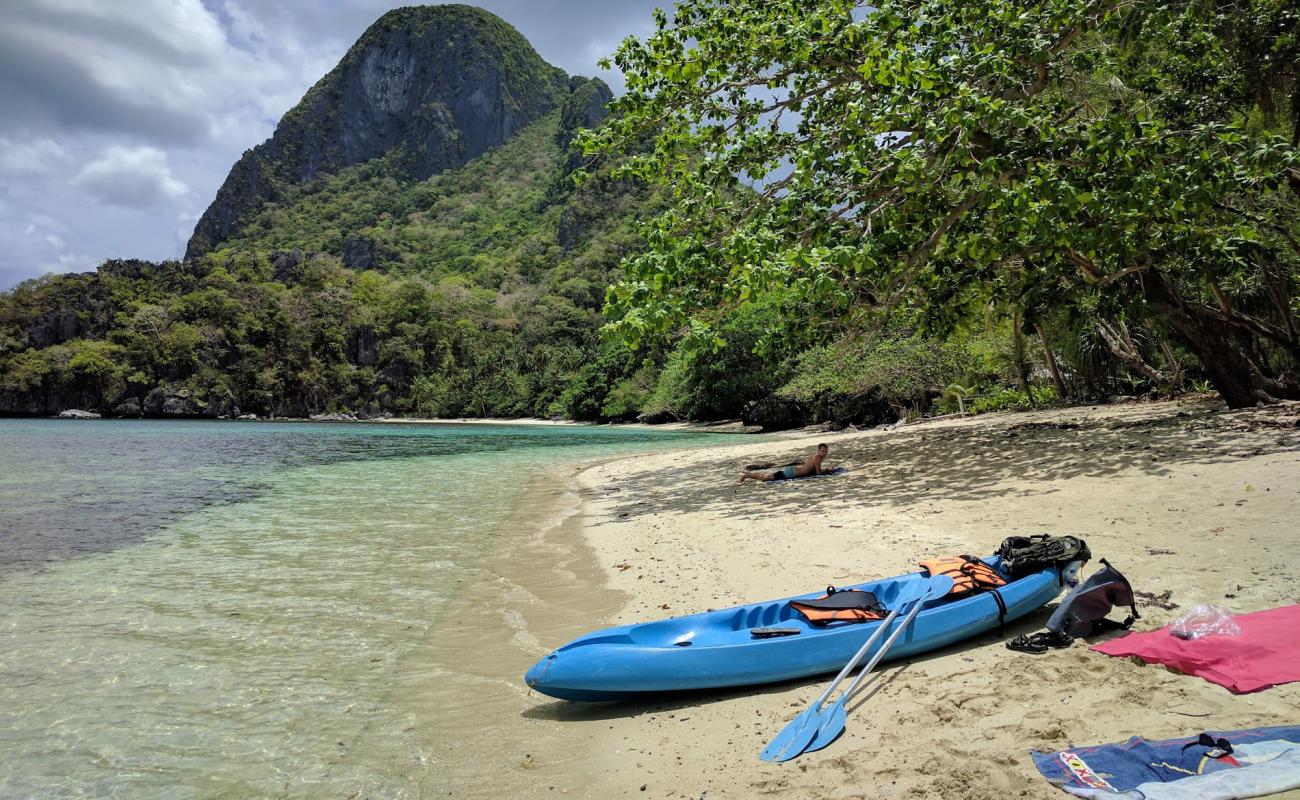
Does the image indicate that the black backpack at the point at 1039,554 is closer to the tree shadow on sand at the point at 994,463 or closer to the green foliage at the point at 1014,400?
the tree shadow on sand at the point at 994,463

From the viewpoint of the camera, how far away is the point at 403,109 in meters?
157

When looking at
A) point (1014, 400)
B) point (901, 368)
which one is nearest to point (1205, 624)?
point (1014, 400)

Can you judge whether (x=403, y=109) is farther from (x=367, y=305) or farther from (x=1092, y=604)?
(x=1092, y=604)

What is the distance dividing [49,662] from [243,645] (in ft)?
3.99

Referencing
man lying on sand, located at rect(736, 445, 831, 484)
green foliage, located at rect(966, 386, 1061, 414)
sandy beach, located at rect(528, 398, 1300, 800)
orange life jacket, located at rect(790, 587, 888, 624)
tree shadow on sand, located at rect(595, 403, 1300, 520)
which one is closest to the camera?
sandy beach, located at rect(528, 398, 1300, 800)

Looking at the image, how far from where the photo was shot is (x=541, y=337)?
255 ft

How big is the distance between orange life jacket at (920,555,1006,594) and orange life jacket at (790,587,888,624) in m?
0.48

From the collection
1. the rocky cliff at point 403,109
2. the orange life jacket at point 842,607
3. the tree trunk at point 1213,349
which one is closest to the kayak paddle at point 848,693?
the orange life jacket at point 842,607

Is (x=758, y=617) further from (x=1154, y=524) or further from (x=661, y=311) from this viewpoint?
(x=661, y=311)

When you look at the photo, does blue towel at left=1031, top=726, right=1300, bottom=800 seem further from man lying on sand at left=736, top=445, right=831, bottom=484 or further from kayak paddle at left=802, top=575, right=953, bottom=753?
man lying on sand at left=736, top=445, right=831, bottom=484

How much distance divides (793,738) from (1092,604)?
199 centimetres

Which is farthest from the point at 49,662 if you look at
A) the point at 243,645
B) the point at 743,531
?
the point at 743,531

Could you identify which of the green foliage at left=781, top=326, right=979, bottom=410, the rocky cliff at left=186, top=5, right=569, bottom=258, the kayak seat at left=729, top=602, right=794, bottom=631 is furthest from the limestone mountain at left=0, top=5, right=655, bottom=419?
the kayak seat at left=729, top=602, right=794, bottom=631

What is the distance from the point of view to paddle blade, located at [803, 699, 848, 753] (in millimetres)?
2918
